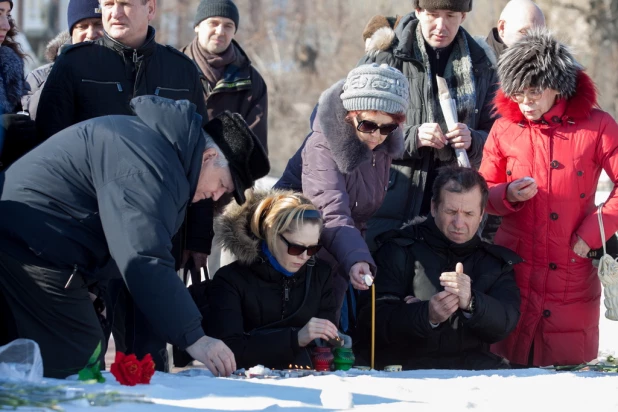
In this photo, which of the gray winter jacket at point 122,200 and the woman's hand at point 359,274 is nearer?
the gray winter jacket at point 122,200

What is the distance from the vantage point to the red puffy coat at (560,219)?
513cm

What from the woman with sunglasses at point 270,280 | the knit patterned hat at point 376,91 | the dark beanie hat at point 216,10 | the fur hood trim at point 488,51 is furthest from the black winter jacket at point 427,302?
the dark beanie hat at point 216,10

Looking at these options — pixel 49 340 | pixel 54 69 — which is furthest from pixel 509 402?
Answer: pixel 54 69

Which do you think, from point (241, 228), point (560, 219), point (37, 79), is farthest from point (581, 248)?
point (37, 79)

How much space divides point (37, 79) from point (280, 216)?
6.74 ft

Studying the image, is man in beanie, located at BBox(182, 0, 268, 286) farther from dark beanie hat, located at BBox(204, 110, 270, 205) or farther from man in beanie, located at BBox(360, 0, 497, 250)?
dark beanie hat, located at BBox(204, 110, 270, 205)

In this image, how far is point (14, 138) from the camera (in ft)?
14.7

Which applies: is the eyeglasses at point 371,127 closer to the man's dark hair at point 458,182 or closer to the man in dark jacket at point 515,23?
the man's dark hair at point 458,182

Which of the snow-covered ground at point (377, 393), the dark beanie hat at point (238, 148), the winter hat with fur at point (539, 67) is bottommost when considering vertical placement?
the snow-covered ground at point (377, 393)

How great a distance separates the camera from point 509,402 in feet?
11.2

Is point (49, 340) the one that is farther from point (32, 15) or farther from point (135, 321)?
point (32, 15)

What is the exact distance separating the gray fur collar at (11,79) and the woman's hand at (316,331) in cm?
162

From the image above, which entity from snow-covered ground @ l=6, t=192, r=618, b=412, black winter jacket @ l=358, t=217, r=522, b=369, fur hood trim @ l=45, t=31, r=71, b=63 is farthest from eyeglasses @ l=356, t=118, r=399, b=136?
fur hood trim @ l=45, t=31, r=71, b=63

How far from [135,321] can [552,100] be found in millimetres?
2187
